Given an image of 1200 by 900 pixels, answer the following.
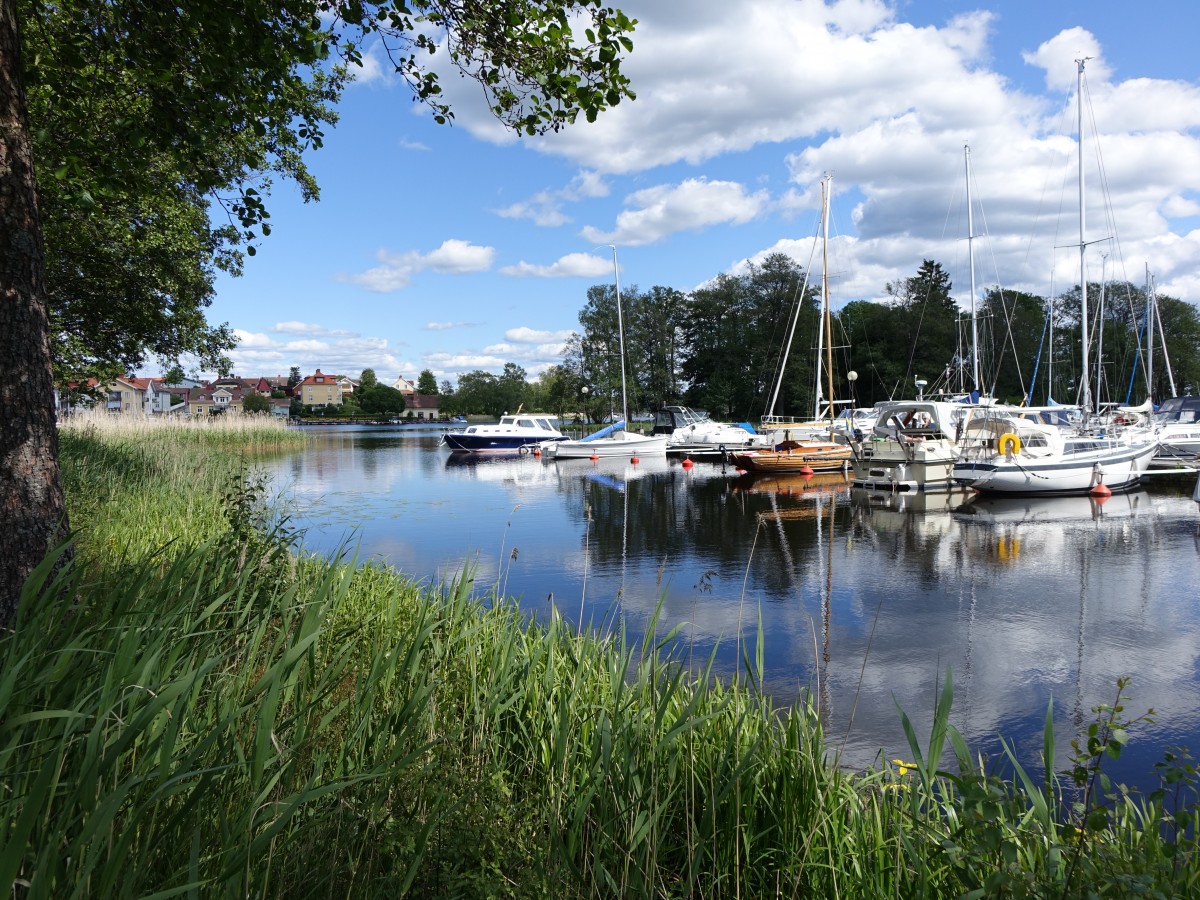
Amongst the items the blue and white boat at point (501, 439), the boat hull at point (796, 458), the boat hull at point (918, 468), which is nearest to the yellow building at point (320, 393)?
the blue and white boat at point (501, 439)

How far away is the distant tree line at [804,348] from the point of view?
63250mm

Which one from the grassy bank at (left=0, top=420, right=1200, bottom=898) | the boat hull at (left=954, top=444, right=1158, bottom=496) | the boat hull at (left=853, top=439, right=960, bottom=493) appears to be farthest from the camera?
the boat hull at (left=853, top=439, right=960, bottom=493)

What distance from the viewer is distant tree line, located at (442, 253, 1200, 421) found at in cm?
6325

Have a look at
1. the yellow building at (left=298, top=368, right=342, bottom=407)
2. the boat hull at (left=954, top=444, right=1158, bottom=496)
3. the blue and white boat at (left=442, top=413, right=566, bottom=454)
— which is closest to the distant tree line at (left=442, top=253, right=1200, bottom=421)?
the blue and white boat at (left=442, top=413, right=566, bottom=454)

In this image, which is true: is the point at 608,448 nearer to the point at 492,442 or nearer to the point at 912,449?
the point at 492,442

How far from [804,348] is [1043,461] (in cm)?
4480

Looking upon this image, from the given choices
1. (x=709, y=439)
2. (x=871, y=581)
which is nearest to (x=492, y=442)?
(x=709, y=439)

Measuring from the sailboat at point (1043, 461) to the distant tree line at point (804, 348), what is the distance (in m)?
35.6

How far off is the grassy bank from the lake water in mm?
712

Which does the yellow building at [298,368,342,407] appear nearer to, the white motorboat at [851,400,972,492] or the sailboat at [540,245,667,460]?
the sailboat at [540,245,667,460]

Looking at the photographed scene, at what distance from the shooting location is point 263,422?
46156mm

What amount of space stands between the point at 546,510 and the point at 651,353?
55.7m

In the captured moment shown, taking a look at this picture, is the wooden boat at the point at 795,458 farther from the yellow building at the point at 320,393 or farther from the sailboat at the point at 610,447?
the yellow building at the point at 320,393

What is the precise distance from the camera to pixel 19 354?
364 centimetres
